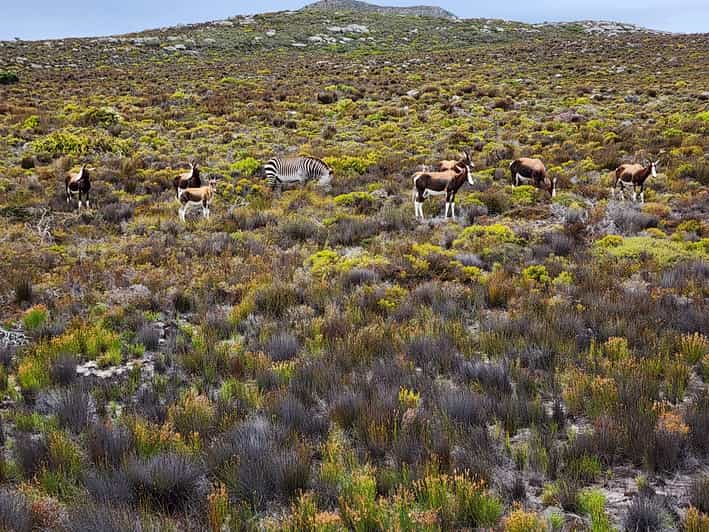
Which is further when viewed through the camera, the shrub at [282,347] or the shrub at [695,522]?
the shrub at [282,347]

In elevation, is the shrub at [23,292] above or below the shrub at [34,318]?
above

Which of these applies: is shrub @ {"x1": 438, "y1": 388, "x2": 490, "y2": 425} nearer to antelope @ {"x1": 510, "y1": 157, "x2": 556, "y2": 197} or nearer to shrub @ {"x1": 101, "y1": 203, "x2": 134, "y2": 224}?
antelope @ {"x1": 510, "y1": 157, "x2": 556, "y2": 197}

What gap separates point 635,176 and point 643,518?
12.5 metres

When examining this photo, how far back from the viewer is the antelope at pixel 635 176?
13805 mm

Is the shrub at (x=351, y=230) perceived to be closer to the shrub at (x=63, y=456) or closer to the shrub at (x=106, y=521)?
the shrub at (x=63, y=456)

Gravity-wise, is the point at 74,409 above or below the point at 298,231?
below

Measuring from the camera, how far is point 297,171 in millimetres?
17578

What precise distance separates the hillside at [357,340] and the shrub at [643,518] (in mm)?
13

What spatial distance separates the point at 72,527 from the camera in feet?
11.2

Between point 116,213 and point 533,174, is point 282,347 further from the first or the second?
point 533,174

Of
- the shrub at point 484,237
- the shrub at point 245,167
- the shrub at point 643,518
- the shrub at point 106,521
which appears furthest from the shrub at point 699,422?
the shrub at point 245,167

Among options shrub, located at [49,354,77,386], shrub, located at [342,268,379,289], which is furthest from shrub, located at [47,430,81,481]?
shrub, located at [342,268,379,289]

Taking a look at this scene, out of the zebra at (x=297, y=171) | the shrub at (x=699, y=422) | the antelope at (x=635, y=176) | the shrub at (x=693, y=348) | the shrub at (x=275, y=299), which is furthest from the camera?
the zebra at (x=297, y=171)

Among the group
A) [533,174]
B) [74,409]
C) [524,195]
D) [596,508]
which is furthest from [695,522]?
[533,174]
